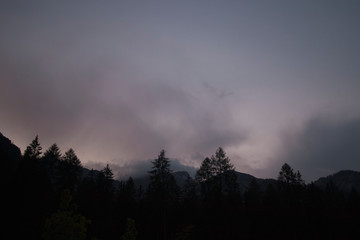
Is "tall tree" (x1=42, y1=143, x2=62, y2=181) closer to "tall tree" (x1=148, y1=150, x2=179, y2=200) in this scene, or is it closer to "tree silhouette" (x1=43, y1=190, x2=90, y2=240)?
"tall tree" (x1=148, y1=150, x2=179, y2=200)

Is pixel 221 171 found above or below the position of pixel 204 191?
above

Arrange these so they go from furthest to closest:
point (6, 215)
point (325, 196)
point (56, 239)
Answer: point (325, 196)
point (6, 215)
point (56, 239)

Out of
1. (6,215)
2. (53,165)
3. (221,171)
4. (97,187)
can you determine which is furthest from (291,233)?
(53,165)

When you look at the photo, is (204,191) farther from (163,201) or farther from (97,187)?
Result: (97,187)

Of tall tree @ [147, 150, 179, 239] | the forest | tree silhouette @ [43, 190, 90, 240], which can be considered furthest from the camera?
tall tree @ [147, 150, 179, 239]

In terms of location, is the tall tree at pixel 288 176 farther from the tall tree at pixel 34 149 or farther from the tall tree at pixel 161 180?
the tall tree at pixel 34 149

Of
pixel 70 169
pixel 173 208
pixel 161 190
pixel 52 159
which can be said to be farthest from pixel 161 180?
pixel 52 159

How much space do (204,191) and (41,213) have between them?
30.4m

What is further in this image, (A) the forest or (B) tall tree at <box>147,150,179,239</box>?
(B) tall tree at <box>147,150,179,239</box>

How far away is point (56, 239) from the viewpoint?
30.4 ft

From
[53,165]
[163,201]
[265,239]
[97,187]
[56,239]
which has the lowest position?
[265,239]

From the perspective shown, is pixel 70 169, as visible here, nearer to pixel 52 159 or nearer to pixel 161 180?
pixel 52 159

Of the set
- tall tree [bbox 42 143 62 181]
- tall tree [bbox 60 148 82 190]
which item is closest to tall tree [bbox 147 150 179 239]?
tall tree [bbox 60 148 82 190]

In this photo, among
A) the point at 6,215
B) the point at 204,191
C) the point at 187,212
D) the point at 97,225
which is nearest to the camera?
the point at 6,215
